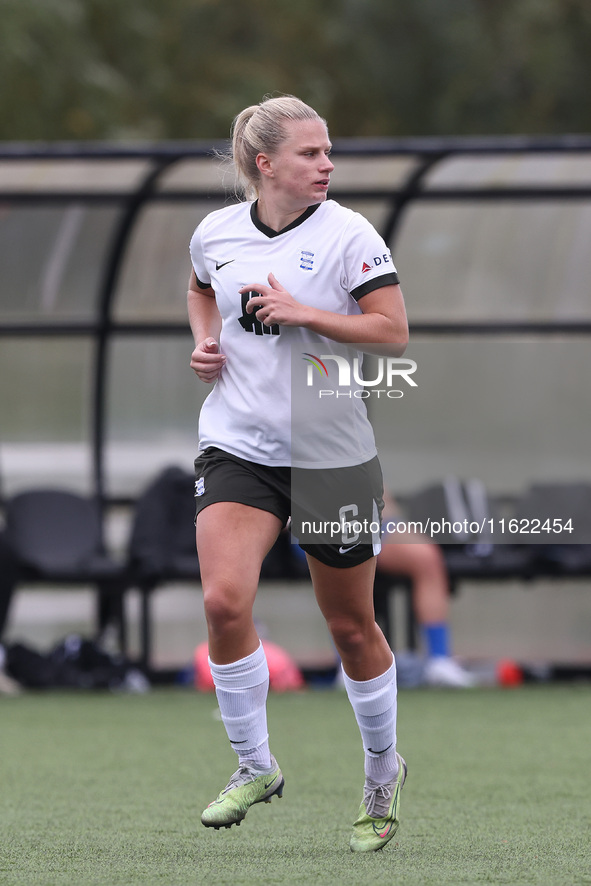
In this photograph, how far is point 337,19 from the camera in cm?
1980

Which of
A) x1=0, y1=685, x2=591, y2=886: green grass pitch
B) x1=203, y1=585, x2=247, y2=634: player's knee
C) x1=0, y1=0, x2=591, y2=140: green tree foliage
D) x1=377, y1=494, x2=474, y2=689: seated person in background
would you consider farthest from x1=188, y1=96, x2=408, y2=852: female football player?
x1=0, y1=0, x2=591, y2=140: green tree foliage

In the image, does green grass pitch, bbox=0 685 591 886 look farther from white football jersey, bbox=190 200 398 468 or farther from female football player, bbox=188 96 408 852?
white football jersey, bbox=190 200 398 468

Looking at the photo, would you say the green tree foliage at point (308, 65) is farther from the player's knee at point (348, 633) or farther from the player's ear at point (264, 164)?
the player's knee at point (348, 633)

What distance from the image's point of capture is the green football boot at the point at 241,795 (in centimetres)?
344

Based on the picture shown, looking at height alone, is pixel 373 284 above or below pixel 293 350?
above

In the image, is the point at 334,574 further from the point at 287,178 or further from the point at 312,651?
the point at 312,651

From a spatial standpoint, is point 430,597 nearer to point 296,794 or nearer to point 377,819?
point 296,794

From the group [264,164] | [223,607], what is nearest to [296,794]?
[223,607]

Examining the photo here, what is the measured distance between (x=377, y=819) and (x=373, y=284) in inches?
52.9

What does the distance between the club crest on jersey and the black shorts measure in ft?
1.61

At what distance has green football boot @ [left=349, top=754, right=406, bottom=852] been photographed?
365 cm

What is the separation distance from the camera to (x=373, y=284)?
3.51 meters

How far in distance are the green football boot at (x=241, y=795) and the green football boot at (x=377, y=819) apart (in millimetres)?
257

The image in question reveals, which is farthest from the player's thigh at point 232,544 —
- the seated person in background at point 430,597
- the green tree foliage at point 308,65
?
the green tree foliage at point 308,65
